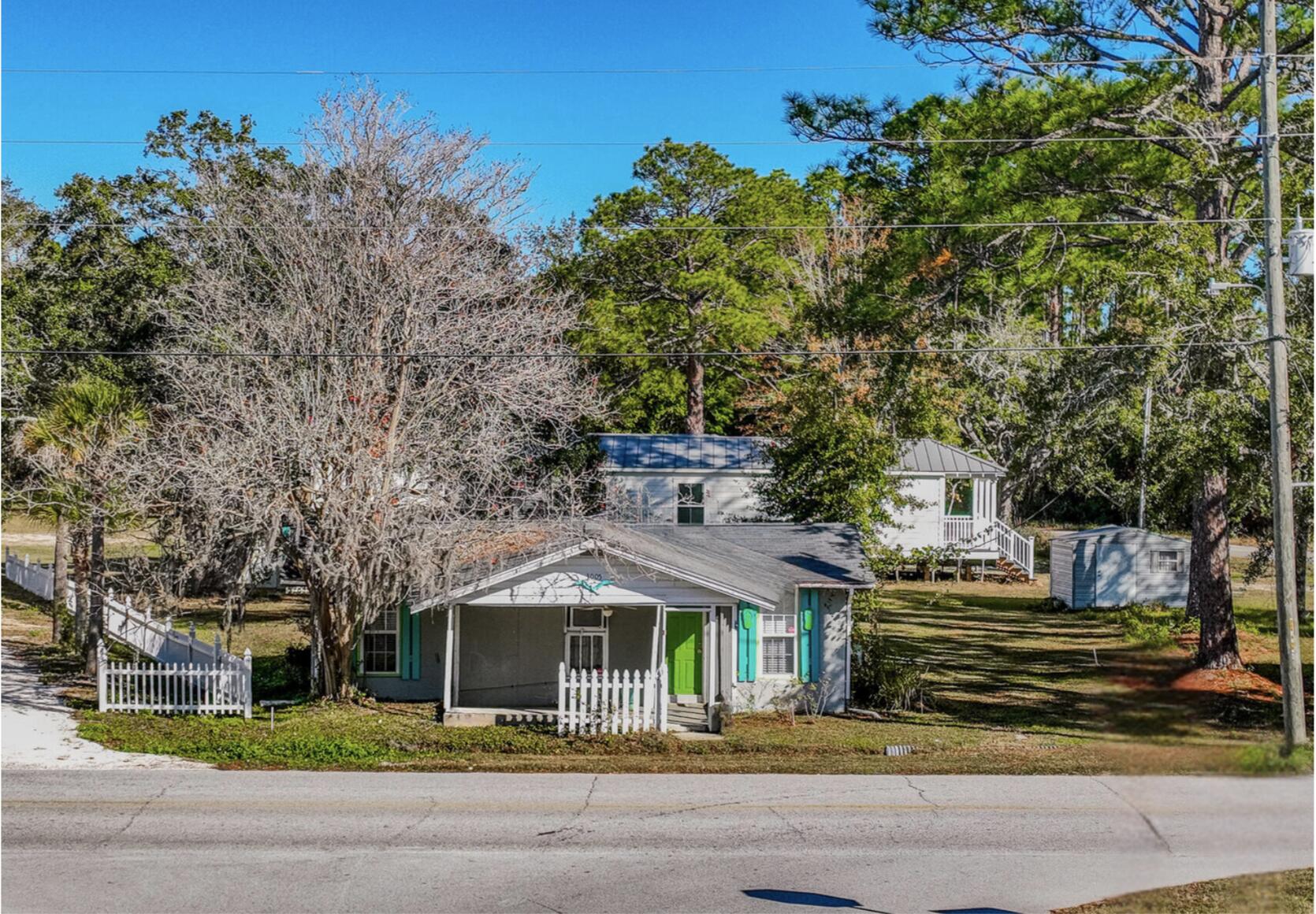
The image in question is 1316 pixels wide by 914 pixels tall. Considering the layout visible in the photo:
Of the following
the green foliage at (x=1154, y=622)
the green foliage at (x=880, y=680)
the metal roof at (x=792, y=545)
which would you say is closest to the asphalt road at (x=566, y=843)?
the green foliage at (x=880, y=680)

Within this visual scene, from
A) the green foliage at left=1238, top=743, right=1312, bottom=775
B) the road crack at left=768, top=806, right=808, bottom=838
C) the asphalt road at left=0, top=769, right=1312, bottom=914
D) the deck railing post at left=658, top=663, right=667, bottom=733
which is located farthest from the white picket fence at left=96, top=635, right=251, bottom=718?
the green foliage at left=1238, top=743, right=1312, bottom=775

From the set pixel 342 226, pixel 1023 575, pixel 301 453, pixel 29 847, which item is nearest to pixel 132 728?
pixel 301 453

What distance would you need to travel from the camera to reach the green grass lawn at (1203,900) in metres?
10.1

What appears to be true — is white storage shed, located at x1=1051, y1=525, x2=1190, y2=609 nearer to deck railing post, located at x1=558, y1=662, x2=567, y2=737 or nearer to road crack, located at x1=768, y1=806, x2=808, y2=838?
deck railing post, located at x1=558, y1=662, x2=567, y2=737

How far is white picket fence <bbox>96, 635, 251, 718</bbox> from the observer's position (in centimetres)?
2097

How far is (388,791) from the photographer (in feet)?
52.4

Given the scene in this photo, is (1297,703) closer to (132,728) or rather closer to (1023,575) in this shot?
(132,728)

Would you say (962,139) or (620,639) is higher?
(962,139)

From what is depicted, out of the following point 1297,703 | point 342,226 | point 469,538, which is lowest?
point 1297,703

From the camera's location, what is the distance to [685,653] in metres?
23.0

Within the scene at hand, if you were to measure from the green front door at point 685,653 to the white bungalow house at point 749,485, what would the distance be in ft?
59.7

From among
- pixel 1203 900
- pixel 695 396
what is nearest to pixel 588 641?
pixel 1203 900

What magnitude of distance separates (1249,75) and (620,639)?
1490cm

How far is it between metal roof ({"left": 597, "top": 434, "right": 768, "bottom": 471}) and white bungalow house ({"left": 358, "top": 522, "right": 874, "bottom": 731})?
726 inches
